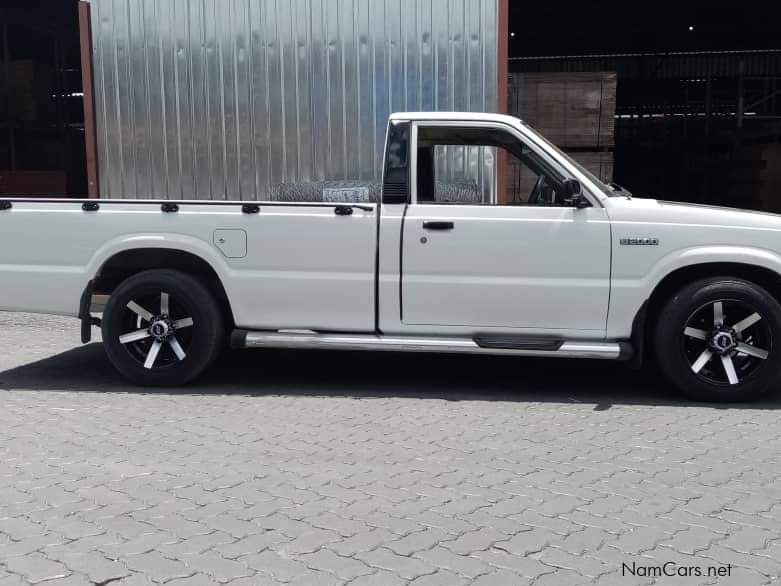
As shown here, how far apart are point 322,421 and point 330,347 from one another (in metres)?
0.68

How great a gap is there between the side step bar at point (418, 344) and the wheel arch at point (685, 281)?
17 cm

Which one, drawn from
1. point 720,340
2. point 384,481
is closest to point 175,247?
point 384,481

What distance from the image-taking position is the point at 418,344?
5.74 meters

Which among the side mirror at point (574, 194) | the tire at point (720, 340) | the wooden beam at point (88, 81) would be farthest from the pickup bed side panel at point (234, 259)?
the tire at point (720, 340)

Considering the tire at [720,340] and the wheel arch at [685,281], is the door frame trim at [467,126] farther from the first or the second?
the tire at [720,340]

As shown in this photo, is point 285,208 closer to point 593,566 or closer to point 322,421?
point 322,421

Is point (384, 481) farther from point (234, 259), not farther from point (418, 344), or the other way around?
point (234, 259)

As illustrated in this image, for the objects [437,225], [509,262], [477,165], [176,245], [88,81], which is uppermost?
[88,81]

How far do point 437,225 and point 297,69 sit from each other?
2.91 m

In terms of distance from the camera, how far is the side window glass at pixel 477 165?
588 cm

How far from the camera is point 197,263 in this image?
6.10 metres

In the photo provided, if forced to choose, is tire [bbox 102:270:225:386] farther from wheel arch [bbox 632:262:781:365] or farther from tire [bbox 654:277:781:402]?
tire [bbox 654:277:781:402]

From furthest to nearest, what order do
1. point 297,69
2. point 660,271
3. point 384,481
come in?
point 297,69 → point 660,271 → point 384,481

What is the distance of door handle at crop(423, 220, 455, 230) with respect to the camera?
5672mm
